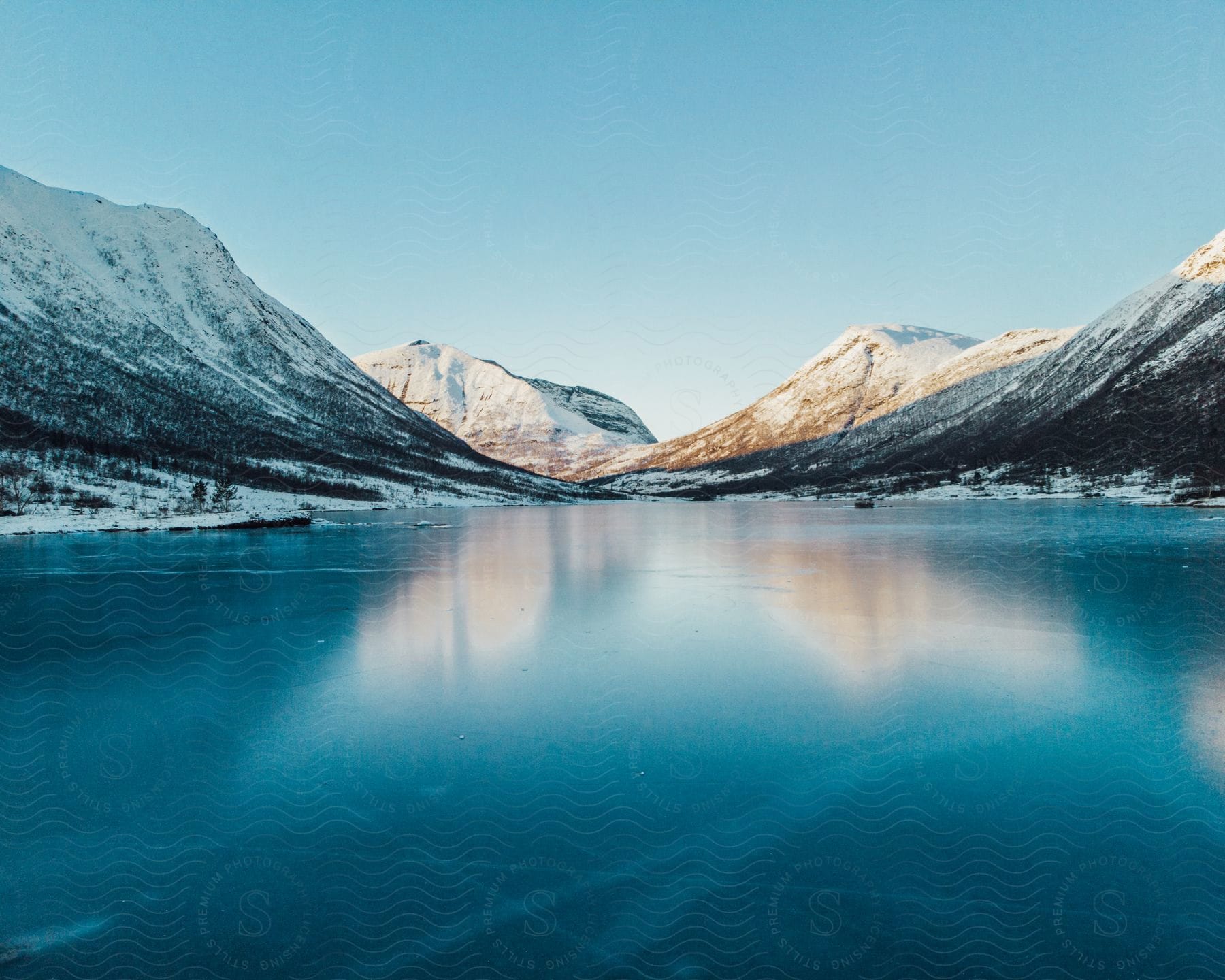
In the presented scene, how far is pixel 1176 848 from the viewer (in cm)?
751

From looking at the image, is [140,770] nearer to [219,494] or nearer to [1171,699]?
[1171,699]

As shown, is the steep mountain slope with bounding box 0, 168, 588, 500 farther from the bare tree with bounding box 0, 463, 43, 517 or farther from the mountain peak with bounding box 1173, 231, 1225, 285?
the mountain peak with bounding box 1173, 231, 1225, 285

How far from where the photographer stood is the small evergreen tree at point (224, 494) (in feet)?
269

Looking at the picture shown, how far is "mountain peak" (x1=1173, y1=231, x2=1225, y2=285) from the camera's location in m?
184

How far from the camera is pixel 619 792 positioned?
8.99m

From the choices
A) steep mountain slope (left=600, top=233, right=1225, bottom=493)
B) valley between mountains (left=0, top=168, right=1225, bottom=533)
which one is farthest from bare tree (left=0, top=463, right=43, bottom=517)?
steep mountain slope (left=600, top=233, right=1225, bottom=493)

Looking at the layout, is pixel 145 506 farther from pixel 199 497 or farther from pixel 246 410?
pixel 246 410

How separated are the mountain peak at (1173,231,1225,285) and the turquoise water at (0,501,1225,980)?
22434cm

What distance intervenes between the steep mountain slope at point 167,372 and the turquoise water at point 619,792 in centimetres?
10586

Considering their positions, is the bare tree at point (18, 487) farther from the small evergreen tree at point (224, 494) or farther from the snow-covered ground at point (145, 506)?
the small evergreen tree at point (224, 494)

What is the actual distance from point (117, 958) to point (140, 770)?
4677 mm

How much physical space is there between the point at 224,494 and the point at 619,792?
298ft

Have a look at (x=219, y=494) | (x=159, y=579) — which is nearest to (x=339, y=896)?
(x=159, y=579)

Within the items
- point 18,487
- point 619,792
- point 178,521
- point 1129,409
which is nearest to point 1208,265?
point 1129,409
